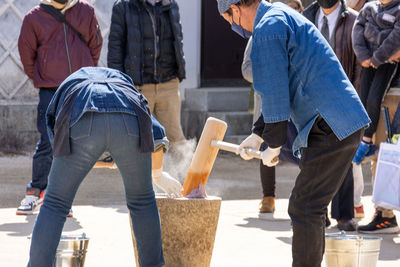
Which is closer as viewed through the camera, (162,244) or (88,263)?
(162,244)

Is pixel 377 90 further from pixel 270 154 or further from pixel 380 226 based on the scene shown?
pixel 270 154

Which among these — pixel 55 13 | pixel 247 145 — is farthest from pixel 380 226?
pixel 55 13

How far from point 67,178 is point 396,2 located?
10.1 ft

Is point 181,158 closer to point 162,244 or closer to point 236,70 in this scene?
point 162,244

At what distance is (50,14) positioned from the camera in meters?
5.95

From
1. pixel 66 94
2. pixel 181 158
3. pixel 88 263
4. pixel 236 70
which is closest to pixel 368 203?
pixel 181 158

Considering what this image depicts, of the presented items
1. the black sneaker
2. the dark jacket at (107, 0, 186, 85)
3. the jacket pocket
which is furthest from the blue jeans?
the dark jacket at (107, 0, 186, 85)

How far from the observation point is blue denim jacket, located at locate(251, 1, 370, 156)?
347 centimetres

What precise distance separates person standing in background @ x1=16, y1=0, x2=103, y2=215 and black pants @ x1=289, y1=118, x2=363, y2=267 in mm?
2748

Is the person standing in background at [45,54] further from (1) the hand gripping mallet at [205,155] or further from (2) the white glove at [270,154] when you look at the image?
(2) the white glove at [270,154]

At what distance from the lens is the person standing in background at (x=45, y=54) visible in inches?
233

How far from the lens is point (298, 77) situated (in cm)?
356

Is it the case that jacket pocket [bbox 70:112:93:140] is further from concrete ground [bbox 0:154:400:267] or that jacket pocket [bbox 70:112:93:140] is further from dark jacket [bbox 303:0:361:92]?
dark jacket [bbox 303:0:361:92]

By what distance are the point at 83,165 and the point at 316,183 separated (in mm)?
1041
